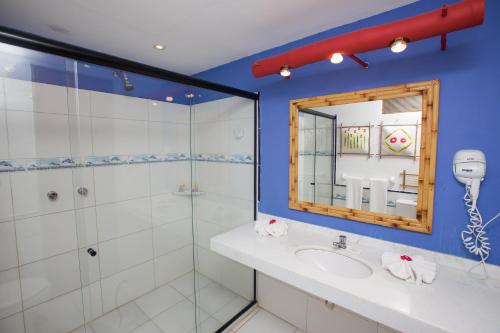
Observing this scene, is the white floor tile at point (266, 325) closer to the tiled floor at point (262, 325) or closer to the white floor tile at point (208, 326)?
the tiled floor at point (262, 325)

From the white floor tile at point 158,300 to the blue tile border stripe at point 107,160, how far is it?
1.32m

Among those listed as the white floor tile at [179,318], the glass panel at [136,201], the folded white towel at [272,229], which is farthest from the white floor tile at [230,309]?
the folded white towel at [272,229]

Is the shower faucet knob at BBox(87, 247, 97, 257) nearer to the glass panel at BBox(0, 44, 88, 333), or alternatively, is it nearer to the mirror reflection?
the glass panel at BBox(0, 44, 88, 333)

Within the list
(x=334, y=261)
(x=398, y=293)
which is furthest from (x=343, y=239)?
(x=398, y=293)

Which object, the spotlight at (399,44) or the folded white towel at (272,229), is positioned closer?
the spotlight at (399,44)

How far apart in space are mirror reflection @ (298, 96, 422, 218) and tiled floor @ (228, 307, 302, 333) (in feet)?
3.56

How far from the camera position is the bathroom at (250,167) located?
3.79 ft

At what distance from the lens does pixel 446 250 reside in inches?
50.5

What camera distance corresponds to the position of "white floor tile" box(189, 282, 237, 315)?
6.94ft

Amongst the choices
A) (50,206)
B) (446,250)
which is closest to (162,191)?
(50,206)

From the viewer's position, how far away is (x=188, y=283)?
2289 millimetres

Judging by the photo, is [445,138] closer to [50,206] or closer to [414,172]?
[414,172]

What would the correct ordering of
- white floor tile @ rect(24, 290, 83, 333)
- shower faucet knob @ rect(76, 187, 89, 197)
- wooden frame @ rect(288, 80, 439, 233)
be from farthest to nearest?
1. shower faucet knob @ rect(76, 187, 89, 197)
2. white floor tile @ rect(24, 290, 83, 333)
3. wooden frame @ rect(288, 80, 439, 233)

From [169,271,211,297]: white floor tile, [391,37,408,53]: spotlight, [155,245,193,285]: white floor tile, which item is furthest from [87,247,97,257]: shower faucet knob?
[391,37,408,53]: spotlight
